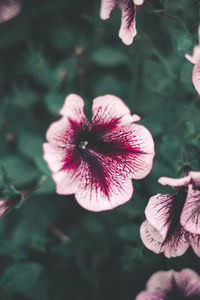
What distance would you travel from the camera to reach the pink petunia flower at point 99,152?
55 centimetres

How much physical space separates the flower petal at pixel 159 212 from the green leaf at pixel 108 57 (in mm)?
598

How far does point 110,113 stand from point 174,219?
0.25 meters

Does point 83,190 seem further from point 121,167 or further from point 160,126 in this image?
point 160,126

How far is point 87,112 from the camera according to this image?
894mm

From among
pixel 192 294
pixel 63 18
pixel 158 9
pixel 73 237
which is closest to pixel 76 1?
pixel 63 18

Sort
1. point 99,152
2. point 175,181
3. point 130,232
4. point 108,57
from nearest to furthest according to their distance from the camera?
point 175,181
point 99,152
point 130,232
point 108,57

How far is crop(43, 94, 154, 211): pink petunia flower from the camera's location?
0.55 meters

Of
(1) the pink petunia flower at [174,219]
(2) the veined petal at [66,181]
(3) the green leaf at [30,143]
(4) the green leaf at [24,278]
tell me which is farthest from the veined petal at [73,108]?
(4) the green leaf at [24,278]

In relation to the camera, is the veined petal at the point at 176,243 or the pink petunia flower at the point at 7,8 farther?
the pink petunia flower at the point at 7,8

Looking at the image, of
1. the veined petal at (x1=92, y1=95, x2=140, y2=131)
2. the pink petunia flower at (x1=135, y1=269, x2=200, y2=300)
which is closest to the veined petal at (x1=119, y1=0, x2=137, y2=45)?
the veined petal at (x1=92, y1=95, x2=140, y2=131)

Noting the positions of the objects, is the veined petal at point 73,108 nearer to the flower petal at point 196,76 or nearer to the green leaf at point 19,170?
the flower petal at point 196,76

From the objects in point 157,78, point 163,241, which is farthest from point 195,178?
point 157,78

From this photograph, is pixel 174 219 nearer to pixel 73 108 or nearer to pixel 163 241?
pixel 163 241

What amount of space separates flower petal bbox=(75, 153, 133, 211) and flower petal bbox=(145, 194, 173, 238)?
5cm
